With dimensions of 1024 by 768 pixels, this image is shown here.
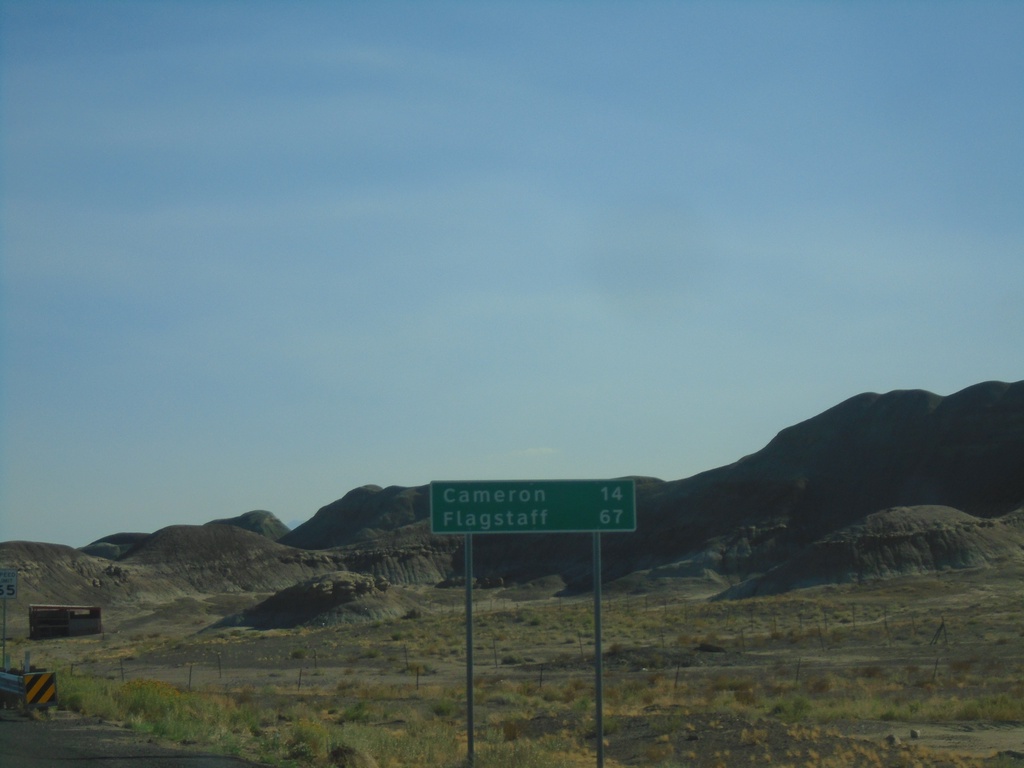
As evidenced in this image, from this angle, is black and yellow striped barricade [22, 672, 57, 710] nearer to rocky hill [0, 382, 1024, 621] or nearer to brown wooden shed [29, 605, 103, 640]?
brown wooden shed [29, 605, 103, 640]

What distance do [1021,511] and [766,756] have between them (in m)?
81.5

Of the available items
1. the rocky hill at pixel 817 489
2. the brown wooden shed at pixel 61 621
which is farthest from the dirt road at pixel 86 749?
the rocky hill at pixel 817 489

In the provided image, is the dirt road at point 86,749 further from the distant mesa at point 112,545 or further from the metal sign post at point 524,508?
the distant mesa at point 112,545

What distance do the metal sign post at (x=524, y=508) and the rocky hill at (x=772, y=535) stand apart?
66.2 metres

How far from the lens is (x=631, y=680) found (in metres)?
33.4

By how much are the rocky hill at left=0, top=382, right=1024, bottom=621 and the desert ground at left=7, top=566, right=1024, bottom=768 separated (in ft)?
24.6

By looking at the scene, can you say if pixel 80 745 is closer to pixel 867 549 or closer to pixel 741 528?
pixel 867 549

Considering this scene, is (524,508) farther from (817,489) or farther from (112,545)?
(112,545)

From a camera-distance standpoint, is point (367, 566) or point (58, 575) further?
point (367, 566)

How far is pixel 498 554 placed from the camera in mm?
125500

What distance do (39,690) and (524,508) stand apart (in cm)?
1134

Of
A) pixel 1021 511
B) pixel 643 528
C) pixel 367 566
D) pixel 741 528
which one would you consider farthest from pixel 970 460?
pixel 367 566

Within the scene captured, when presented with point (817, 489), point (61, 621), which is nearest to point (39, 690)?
point (61, 621)

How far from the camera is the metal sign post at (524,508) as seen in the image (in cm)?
1322
